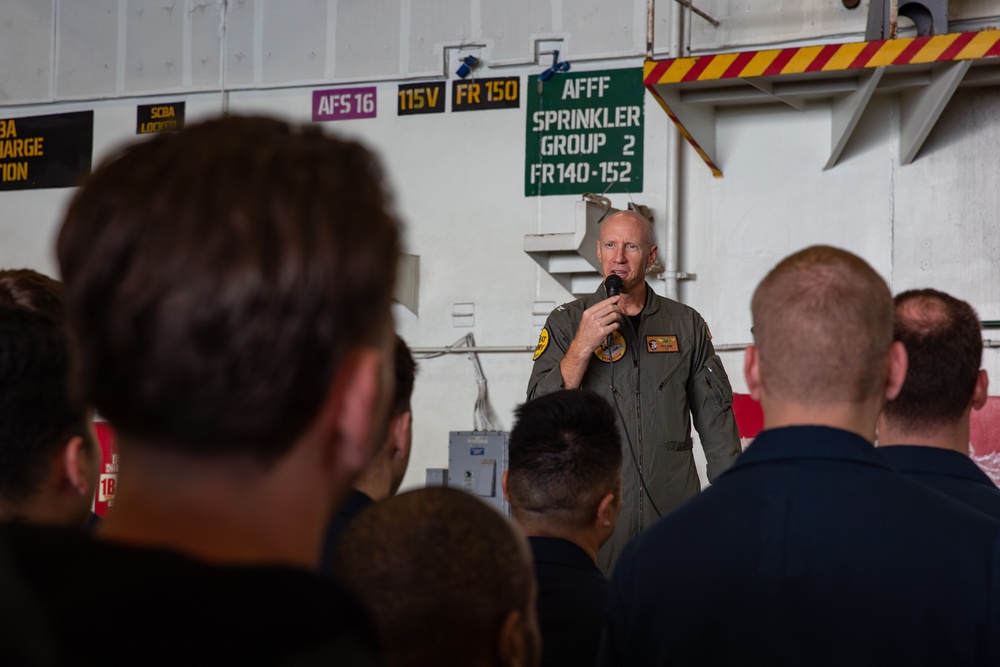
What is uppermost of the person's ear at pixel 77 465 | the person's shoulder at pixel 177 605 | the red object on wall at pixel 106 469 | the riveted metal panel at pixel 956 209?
the riveted metal panel at pixel 956 209

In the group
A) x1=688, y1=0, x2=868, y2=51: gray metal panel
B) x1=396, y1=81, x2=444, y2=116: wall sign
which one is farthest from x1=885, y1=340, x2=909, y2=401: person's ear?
x1=396, y1=81, x2=444, y2=116: wall sign

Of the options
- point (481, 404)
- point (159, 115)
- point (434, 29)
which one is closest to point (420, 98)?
point (434, 29)

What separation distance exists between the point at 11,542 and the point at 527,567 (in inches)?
24.0

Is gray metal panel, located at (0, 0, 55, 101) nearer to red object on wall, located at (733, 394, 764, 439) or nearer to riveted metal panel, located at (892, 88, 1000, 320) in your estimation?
red object on wall, located at (733, 394, 764, 439)

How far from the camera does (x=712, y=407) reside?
3.93m

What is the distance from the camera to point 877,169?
5.91 m

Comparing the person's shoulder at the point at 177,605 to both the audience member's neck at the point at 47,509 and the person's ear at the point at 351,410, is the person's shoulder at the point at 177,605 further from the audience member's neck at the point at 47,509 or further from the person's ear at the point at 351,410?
the audience member's neck at the point at 47,509

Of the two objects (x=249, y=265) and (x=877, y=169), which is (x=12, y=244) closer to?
(x=877, y=169)

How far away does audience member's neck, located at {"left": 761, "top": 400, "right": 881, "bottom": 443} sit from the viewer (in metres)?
1.49

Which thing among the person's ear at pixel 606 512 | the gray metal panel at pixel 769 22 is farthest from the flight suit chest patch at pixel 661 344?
the gray metal panel at pixel 769 22

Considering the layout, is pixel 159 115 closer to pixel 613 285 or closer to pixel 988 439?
pixel 613 285

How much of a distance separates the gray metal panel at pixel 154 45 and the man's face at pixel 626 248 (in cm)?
437

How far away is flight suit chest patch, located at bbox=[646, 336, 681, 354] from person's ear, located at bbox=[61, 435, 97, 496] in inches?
102

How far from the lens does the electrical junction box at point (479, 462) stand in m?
6.12
